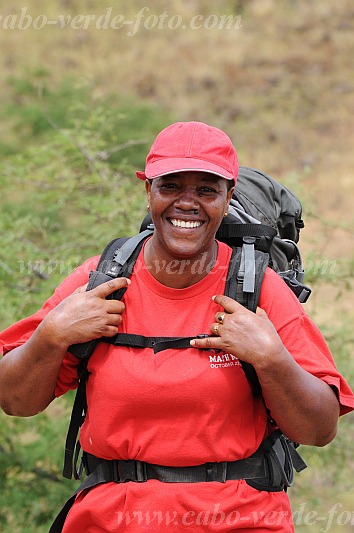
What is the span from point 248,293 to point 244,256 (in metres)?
0.14

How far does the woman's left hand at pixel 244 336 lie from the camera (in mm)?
2383

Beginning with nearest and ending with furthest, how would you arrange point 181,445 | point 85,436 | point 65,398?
1. point 181,445
2. point 85,436
3. point 65,398

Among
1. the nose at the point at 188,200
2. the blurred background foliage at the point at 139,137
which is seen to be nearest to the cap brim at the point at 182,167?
the nose at the point at 188,200

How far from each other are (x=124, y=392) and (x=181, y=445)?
23cm

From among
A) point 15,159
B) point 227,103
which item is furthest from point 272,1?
point 15,159

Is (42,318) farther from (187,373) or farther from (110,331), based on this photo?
(187,373)

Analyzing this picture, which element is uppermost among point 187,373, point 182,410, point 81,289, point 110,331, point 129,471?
point 81,289

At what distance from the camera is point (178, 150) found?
8.33 ft

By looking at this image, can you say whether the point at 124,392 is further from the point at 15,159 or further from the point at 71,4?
the point at 71,4

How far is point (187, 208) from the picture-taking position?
256cm

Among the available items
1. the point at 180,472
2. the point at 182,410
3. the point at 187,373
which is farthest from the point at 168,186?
the point at 180,472

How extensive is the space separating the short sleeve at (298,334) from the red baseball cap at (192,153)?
37 centimetres

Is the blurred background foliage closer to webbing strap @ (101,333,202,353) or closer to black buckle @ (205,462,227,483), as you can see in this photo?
webbing strap @ (101,333,202,353)

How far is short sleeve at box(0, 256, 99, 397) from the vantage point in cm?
271
